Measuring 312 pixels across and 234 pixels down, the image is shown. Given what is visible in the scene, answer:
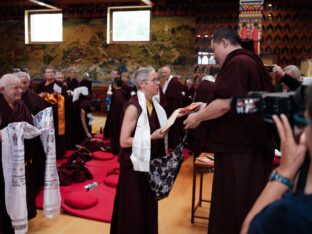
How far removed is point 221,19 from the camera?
10672 millimetres

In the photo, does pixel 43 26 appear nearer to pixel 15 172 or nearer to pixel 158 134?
pixel 15 172

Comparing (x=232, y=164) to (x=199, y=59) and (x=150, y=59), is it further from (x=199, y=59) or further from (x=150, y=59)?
(x=150, y=59)

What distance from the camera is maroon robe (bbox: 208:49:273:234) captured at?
216 centimetres

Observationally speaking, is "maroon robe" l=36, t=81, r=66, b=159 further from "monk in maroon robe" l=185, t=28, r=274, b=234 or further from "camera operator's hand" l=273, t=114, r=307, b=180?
"camera operator's hand" l=273, t=114, r=307, b=180

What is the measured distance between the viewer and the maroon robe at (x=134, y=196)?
8.95ft

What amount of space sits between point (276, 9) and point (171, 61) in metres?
3.88

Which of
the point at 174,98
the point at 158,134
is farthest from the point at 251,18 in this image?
the point at 158,134

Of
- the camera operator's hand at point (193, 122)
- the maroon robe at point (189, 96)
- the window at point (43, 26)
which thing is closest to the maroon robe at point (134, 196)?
the camera operator's hand at point (193, 122)

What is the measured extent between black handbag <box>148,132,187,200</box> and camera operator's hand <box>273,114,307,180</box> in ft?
5.16

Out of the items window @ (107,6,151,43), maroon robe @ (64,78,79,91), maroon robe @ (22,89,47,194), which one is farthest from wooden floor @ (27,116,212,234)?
window @ (107,6,151,43)

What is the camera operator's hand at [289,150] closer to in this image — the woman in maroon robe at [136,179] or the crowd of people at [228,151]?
the crowd of people at [228,151]

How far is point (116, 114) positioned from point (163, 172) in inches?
165

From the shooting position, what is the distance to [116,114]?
21.9 feet

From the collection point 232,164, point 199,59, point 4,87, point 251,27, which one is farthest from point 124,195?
point 199,59
